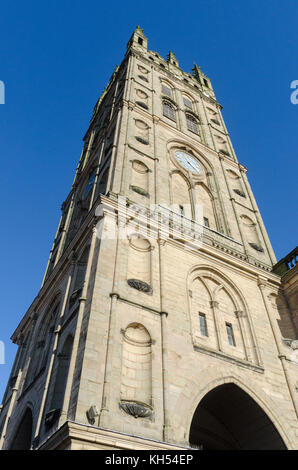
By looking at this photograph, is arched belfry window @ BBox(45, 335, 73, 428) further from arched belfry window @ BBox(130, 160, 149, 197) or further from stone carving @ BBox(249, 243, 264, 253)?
stone carving @ BBox(249, 243, 264, 253)

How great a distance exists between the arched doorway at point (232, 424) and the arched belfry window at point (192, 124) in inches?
806

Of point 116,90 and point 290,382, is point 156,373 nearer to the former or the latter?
point 290,382

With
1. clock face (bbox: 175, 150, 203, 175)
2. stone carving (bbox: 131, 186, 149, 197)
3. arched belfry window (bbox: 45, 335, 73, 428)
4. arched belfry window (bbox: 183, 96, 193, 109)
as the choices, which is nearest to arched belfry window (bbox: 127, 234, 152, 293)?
arched belfry window (bbox: 45, 335, 73, 428)

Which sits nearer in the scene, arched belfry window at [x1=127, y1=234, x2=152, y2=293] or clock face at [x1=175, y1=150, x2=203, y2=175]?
arched belfry window at [x1=127, y1=234, x2=152, y2=293]

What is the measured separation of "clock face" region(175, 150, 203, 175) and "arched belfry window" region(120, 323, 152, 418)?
550 inches

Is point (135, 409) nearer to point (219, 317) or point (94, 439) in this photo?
point (94, 439)

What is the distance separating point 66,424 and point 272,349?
9.43 metres

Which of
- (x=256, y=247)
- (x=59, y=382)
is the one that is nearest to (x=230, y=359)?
(x=59, y=382)

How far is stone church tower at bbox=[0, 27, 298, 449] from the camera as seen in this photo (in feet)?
36.5

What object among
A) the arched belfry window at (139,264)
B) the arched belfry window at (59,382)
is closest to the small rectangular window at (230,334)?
the arched belfry window at (139,264)

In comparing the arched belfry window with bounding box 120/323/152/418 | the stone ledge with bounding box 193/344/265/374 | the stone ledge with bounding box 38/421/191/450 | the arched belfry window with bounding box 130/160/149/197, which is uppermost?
the arched belfry window with bounding box 130/160/149/197

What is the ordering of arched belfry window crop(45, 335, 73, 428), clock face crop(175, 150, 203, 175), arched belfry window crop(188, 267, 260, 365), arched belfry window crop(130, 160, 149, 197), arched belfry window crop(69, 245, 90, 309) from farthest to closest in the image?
clock face crop(175, 150, 203, 175) < arched belfry window crop(130, 160, 149, 197) < arched belfry window crop(188, 267, 260, 365) < arched belfry window crop(69, 245, 90, 309) < arched belfry window crop(45, 335, 73, 428)

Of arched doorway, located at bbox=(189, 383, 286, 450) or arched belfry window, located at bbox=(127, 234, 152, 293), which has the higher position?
arched belfry window, located at bbox=(127, 234, 152, 293)
